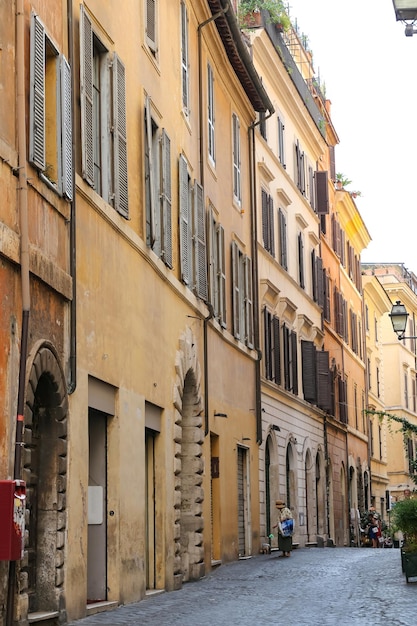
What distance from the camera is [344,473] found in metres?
46.2

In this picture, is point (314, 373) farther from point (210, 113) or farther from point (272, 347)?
point (210, 113)

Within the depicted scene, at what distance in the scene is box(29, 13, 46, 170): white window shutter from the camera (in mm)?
12273

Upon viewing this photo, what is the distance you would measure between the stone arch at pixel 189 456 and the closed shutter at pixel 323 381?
16653mm

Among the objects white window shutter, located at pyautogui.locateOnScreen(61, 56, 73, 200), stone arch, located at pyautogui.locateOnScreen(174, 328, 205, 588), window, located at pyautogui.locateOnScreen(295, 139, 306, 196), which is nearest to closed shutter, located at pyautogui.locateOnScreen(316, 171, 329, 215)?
window, located at pyautogui.locateOnScreen(295, 139, 306, 196)

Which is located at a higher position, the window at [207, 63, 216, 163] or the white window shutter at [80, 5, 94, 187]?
the window at [207, 63, 216, 163]

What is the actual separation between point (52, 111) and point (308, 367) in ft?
80.9

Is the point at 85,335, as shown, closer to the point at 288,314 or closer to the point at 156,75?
the point at 156,75

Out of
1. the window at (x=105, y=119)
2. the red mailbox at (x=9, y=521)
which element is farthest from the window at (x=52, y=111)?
the red mailbox at (x=9, y=521)

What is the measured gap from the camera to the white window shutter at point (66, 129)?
43.9 feet

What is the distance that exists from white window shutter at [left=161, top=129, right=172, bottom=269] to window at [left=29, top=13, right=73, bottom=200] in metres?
5.18

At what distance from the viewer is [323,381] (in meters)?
39.0

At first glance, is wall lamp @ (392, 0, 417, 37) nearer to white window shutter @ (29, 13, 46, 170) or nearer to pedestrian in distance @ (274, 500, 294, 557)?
white window shutter @ (29, 13, 46, 170)

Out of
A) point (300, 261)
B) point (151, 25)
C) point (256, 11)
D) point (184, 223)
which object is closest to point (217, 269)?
point (184, 223)

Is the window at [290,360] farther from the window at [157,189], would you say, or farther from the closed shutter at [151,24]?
the closed shutter at [151,24]
